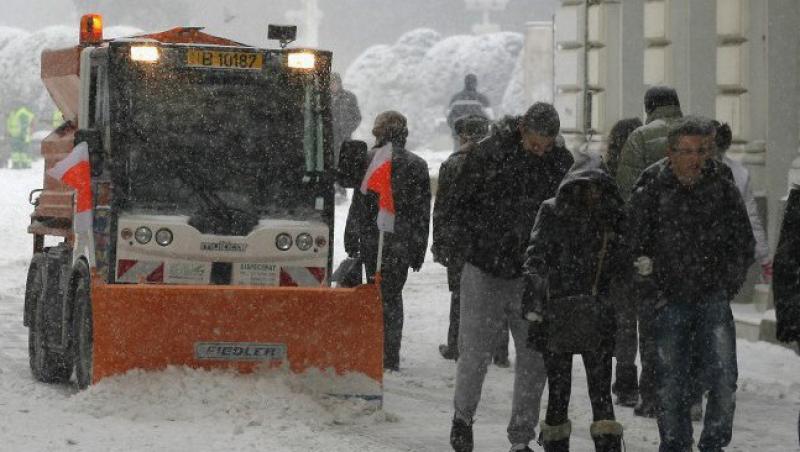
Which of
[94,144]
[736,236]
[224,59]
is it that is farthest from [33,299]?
[736,236]

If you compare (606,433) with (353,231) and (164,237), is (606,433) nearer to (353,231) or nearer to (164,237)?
(164,237)

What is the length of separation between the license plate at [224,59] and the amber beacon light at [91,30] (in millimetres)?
1211

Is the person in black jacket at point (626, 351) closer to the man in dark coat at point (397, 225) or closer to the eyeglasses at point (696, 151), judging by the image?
the man in dark coat at point (397, 225)

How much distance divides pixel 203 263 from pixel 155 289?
0.77m

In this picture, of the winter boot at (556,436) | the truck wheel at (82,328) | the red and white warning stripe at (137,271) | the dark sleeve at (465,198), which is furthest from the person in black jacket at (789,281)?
the truck wheel at (82,328)

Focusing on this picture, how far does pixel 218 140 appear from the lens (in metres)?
11.4

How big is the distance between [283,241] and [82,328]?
1.40 metres

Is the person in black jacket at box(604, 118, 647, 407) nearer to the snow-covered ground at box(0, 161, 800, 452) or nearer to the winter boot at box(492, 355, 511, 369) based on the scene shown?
the snow-covered ground at box(0, 161, 800, 452)

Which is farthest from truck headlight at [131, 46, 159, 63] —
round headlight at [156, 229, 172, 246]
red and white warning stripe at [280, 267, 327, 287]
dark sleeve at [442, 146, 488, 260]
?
dark sleeve at [442, 146, 488, 260]

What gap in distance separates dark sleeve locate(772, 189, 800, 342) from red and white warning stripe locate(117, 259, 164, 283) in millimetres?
4723

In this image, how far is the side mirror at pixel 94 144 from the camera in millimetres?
11250

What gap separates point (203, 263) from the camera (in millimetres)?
11094

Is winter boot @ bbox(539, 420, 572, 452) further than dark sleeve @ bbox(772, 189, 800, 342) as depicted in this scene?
Yes

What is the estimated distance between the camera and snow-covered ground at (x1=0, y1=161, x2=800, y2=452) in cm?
937
